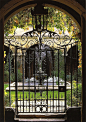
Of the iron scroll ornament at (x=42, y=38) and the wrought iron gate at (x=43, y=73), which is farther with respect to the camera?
the wrought iron gate at (x=43, y=73)

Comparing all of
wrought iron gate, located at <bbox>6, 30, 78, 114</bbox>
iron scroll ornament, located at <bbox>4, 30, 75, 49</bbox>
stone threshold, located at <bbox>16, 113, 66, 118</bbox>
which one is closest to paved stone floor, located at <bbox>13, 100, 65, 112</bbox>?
wrought iron gate, located at <bbox>6, 30, 78, 114</bbox>

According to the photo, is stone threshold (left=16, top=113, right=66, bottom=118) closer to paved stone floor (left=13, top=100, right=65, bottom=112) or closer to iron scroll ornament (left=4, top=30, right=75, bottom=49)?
paved stone floor (left=13, top=100, right=65, bottom=112)

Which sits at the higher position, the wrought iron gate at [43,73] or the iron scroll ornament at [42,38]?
the iron scroll ornament at [42,38]

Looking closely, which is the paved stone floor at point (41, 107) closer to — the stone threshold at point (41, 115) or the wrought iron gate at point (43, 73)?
the wrought iron gate at point (43, 73)

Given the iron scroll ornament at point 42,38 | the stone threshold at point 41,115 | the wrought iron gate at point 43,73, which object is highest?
the iron scroll ornament at point 42,38

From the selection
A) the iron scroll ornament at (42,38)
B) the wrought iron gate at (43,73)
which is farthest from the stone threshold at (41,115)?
the iron scroll ornament at (42,38)

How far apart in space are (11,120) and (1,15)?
3187 mm

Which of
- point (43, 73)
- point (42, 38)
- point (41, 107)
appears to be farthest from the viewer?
point (42, 38)

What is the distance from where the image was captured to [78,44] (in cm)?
450

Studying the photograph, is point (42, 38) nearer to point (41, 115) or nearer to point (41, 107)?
point (41, 107)

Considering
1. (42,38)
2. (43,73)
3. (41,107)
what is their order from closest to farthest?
1. (41,107)
2. (43,73)
3. (42,38)

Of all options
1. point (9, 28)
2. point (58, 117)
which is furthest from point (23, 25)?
point (58, 117)

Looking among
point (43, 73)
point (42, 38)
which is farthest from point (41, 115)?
point (42, 38)

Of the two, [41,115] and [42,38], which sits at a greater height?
[42,38]
